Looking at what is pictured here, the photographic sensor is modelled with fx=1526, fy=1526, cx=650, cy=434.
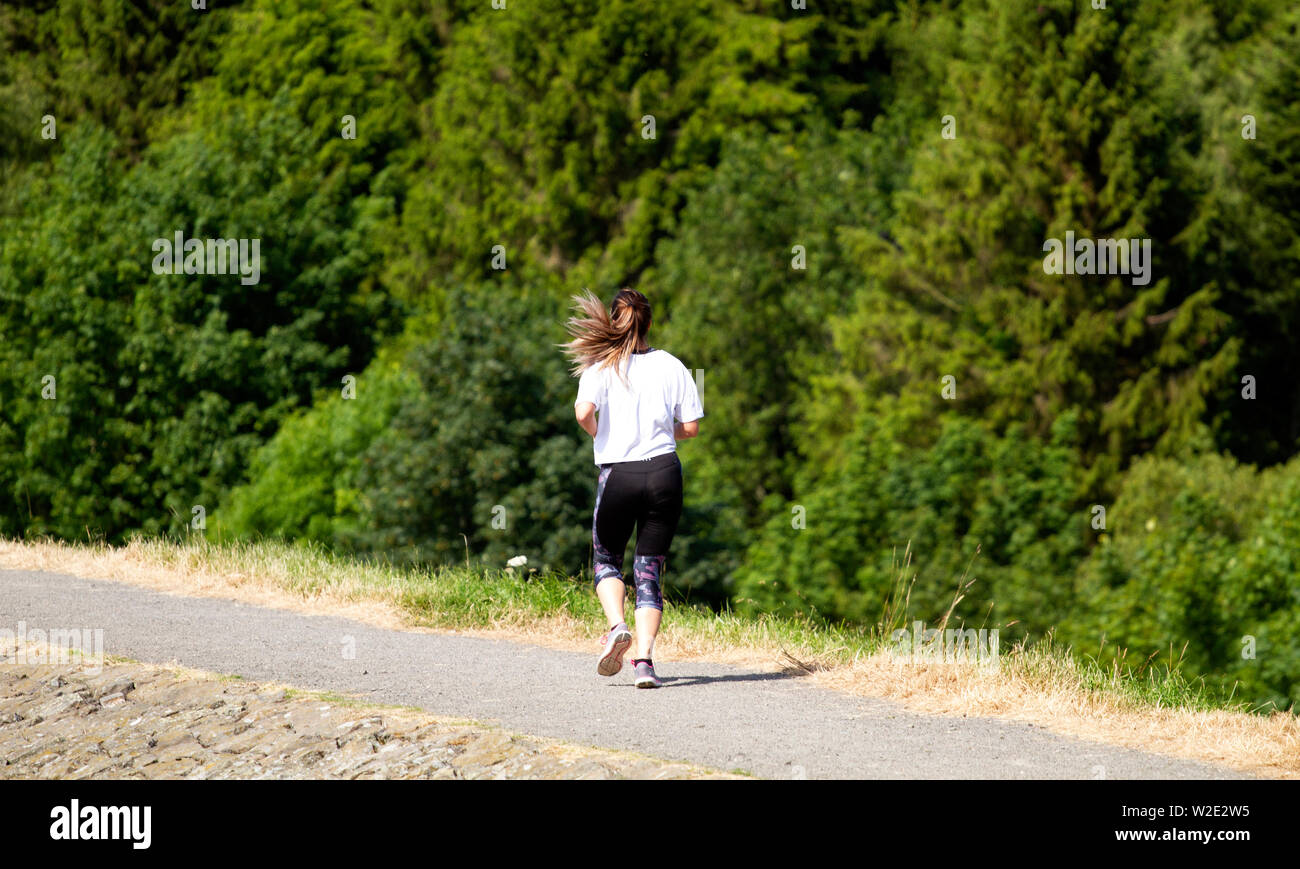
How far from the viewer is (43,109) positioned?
131 ft

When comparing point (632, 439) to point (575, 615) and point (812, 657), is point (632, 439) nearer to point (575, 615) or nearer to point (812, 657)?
point (812, 657)

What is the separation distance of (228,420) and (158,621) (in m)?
22.8

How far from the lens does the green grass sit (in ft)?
25.8

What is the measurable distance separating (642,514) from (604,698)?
88cm

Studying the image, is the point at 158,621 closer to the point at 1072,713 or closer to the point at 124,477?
the point at 1072,713

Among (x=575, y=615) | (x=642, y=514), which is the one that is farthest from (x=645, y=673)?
(x=575, y=615)

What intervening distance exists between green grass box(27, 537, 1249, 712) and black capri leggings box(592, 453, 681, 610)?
1.32 m

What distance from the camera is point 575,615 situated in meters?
9.57

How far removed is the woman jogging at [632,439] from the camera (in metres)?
7.21

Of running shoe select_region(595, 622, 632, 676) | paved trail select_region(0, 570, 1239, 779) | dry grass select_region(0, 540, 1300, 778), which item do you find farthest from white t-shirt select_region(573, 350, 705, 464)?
dry grass select_region(0, 540, 1300, 778)

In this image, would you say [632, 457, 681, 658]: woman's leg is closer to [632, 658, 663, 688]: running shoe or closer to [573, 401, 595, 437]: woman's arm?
[632, 658, 663, 688]: running shoe

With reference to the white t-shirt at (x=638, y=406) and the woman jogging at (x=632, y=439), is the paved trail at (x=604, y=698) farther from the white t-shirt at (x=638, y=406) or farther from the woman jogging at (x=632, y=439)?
the white t-shirt at (x=638, y=406)

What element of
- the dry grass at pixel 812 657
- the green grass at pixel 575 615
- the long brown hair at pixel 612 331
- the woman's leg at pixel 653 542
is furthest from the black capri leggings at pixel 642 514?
the green grass at pixel 575 615
